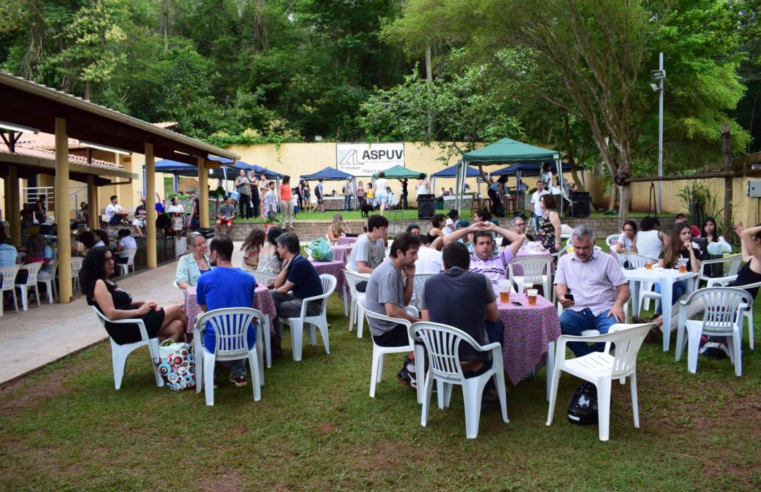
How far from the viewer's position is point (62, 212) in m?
9.01

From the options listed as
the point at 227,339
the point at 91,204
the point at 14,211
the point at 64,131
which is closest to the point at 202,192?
the point at 91,204

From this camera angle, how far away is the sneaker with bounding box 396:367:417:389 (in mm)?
4844

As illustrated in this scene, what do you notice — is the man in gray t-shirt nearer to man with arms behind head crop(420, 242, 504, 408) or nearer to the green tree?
man with arms behind head crop(420, 242, 504, 408)

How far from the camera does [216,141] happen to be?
29109 mm

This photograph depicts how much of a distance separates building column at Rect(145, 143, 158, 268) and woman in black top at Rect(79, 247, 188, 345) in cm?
813

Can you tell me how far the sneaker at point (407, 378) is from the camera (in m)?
4.84

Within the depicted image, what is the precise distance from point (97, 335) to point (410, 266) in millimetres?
3942

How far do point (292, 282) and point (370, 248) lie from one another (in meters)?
1.37

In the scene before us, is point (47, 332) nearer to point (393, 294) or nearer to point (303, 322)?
point (303, 322)

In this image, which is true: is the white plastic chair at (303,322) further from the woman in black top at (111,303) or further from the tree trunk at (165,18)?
the tree trunk at (165,18)

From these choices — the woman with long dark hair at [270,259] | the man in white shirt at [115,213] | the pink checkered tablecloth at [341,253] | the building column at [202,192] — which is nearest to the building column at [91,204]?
the man in white shirt at [115,213]

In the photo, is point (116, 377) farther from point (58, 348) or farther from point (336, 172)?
point (336, 172)

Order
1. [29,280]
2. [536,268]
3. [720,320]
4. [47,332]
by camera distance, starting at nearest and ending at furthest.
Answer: [720,320]
[47,332]
[536,268]
[29,280]

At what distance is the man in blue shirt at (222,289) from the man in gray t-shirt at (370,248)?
1.94 meters
